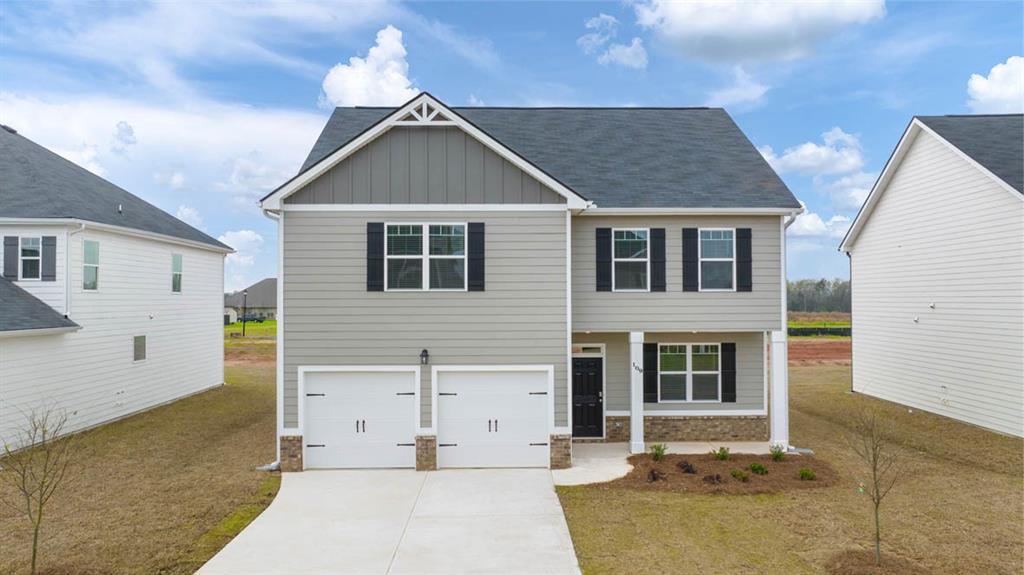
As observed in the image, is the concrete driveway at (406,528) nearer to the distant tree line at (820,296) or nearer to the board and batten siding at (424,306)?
the board and batten siding at (424,306)

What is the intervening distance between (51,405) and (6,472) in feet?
9.62

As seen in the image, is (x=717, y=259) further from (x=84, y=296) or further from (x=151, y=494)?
(x=84, y=296)

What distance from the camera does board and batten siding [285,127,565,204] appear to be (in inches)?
448

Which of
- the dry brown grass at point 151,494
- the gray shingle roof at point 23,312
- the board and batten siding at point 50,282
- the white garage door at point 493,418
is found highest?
the board and batten siding at point 50,282

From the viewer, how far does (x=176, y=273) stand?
19078mm

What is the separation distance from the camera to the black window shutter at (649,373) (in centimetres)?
1339

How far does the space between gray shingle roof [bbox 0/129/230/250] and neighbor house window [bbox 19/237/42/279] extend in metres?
0.68

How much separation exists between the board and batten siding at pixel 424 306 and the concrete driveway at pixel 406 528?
5.15ft

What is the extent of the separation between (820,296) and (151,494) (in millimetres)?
72352

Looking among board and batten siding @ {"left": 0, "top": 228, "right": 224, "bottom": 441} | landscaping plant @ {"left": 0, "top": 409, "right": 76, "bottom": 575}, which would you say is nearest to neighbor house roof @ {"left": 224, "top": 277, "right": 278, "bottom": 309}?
board and batten siding @ {"left": 0, "top": 228, "right": 224, "bottom": 441}

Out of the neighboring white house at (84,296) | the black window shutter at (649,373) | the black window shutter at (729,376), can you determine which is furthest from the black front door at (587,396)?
the neighboring white house at (84,296)

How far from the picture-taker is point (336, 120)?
606 inches

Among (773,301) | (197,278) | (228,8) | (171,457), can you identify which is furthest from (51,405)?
(773,301)

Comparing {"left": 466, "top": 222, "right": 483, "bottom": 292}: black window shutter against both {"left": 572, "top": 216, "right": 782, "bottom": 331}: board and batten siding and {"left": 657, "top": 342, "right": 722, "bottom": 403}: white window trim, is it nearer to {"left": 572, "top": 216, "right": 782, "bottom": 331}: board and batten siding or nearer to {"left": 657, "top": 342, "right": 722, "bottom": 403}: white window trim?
{"left": 572, "top": 216, "right": 782, "bottom": 331}: board and batten siding
